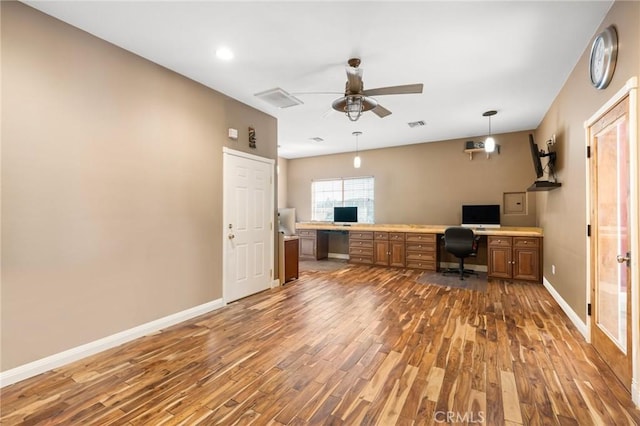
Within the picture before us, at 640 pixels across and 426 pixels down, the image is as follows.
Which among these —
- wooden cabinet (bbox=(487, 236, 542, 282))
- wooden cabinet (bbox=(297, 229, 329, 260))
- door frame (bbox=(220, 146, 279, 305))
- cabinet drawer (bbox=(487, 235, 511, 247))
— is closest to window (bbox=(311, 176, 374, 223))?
wooden cabinet (bbox=(297, 229, 329, 260))

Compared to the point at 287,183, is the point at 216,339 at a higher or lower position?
lower

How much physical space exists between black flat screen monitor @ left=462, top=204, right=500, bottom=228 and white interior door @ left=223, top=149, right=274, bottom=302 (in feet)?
13.4

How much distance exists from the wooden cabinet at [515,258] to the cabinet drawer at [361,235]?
2383 millimetres

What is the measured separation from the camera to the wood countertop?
205 inches

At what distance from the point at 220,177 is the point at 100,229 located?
1.53 metres

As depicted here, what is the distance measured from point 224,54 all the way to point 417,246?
16.3 ft

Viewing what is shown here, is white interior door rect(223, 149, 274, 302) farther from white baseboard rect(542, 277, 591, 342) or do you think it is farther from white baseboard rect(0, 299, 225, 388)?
white baseboard rect(542, 277, 591, 342)

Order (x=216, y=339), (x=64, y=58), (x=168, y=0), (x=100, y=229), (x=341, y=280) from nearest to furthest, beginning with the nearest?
(x=168, y=0) → (x=64, y=58) → (x=100, y=229) → (x=216, y=339) → (x=341, y=280)

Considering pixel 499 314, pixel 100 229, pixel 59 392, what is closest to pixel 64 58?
pixel 100 229

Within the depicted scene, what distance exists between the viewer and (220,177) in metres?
3.86

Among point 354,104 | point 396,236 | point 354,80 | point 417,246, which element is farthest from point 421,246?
point 354,80

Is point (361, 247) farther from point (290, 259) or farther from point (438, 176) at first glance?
point (438, 176)

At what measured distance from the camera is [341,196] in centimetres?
792

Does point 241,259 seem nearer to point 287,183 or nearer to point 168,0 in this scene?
point 168,0
